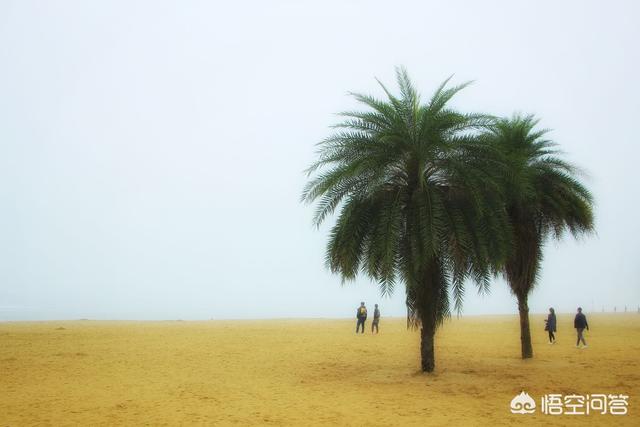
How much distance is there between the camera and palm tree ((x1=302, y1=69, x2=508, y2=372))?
16.6 metres

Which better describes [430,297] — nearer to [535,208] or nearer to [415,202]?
[415,202]

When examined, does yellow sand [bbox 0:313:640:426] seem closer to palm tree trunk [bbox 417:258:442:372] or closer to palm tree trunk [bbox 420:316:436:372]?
palm tree trunk [bbox 420:316:436:372]

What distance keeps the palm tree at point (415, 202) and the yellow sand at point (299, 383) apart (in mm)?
3222

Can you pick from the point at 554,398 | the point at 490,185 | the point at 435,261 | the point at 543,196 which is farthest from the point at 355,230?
the point at 543,196

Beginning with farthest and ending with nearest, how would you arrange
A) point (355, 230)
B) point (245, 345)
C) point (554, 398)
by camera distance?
1. point (245, 345)
2. point (355, 230)
3. point (554, 398)

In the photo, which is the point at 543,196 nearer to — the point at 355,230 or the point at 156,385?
the point at 355,230

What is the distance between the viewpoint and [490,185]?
666 inches

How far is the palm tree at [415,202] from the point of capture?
1659 cm

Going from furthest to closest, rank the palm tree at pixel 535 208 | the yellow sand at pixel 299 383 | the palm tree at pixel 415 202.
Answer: the palm tree at pixel 535 208 < the palm tree at pixel 415 202 < the yellow sand at pixel 299 383

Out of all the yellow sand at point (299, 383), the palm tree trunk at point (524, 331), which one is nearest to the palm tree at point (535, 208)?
the palm tree trunk at point (524, 331)

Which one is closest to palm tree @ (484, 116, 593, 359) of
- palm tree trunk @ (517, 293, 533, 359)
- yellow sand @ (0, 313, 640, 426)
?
palm tree trunk @ (517, 293, 533, 359)

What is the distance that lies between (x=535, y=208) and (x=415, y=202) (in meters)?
7.22

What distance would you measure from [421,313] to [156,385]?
30.0 ft

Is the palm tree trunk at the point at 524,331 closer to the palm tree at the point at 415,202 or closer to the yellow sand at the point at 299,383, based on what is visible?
the yellow sand at the point at 299,383
